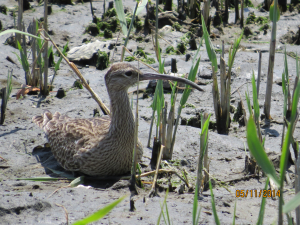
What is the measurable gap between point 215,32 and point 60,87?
3615mm

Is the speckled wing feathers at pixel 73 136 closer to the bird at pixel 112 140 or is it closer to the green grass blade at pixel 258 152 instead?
the bird at pixel 112 140

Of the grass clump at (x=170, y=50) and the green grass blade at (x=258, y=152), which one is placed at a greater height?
the green grass blade at (x=258, y=152)

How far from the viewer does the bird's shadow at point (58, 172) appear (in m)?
4.20

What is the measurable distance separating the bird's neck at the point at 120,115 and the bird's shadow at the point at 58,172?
20.3 inches

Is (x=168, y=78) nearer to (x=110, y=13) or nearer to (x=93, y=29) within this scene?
(x=93, y=29)

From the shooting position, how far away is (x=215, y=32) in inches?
325

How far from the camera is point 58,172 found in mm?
4516

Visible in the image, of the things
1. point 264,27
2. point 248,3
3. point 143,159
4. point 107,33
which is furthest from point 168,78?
point 248,3

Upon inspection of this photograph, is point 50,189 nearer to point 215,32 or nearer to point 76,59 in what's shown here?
point 76,59

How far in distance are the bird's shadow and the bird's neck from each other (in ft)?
1.69

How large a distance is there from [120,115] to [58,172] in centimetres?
101

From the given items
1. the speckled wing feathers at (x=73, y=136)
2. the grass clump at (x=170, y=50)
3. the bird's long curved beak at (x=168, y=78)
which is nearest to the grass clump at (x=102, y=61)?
the grass clump at (x=170, y=50)

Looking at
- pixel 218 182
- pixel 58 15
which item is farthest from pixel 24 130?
pixel 58 15
